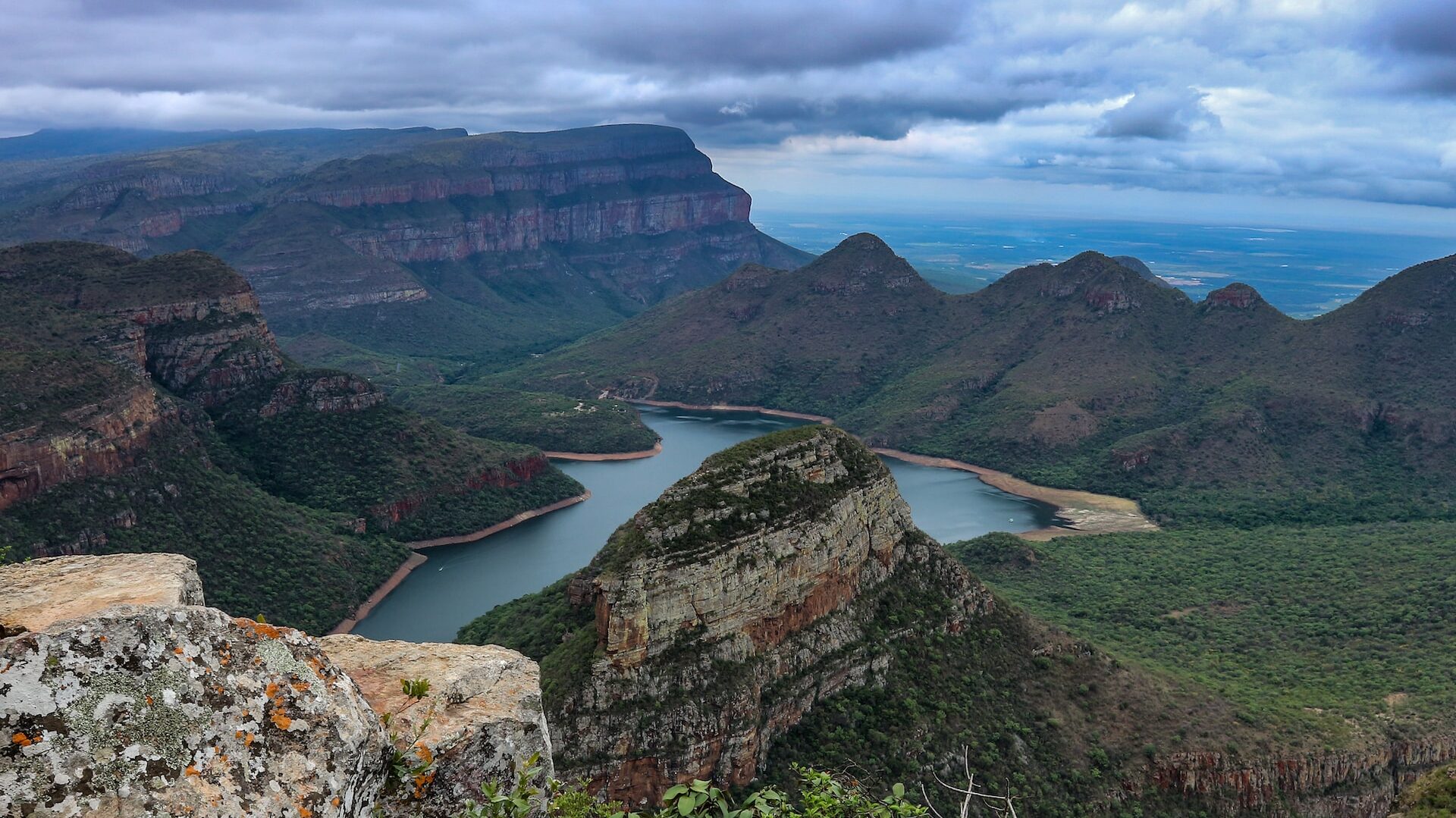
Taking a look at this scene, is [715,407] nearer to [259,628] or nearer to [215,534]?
[215,534]

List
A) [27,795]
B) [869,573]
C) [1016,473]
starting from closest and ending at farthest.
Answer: [27,795] → [869,573] → [1016,473]

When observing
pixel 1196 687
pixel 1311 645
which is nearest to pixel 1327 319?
pixel 1311 645

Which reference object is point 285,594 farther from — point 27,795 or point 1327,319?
point 1327,319

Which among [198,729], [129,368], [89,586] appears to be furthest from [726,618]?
[129,368]

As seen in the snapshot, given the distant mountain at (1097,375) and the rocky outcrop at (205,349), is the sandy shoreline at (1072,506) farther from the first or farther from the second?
the rocky outcrop at (205,349)

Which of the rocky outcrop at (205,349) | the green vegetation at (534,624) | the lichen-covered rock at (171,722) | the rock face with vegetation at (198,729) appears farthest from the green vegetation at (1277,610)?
the rocky outcrop at (205,349)

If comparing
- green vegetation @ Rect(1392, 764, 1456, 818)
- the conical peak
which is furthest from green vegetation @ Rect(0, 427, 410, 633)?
the conical peak
